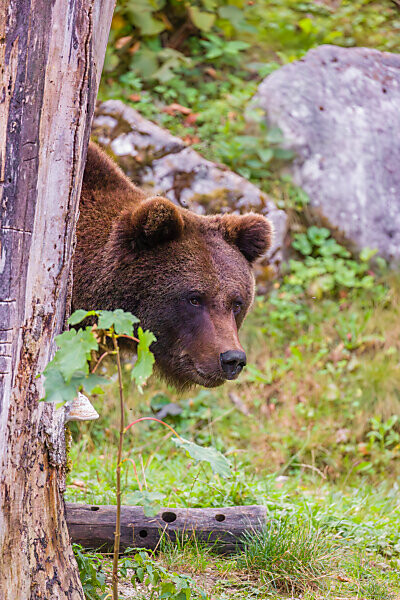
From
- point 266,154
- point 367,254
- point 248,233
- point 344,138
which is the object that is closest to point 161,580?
point 248,233

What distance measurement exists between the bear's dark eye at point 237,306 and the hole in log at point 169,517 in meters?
1.37

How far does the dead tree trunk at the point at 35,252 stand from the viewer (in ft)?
7.68

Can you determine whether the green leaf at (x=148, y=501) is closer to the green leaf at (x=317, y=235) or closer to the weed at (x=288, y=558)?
the weed at (x=288, y=558)

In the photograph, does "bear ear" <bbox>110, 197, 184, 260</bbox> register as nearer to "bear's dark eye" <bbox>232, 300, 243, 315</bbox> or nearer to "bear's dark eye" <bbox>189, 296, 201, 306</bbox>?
"bear's dark eye" <bbox>189, 296, 201, 306</bbox>

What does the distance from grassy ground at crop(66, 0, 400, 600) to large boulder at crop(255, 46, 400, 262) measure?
12.0 inches

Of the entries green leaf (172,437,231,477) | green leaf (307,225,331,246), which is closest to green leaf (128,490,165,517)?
green leaf (172,437,231,477)

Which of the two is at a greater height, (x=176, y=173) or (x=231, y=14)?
(x=231, y=14)

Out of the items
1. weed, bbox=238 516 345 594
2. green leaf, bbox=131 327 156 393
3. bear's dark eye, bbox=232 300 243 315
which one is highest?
green leaf, bbox=131 327 156 393

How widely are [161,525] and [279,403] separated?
398cm

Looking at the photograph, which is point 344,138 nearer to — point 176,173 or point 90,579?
point 176,173

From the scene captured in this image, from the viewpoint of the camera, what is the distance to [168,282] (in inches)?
157

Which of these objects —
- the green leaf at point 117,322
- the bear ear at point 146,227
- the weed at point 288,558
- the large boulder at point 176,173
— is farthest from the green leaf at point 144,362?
the large boulder at point 176,173

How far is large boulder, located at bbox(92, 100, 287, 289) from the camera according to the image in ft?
25.3

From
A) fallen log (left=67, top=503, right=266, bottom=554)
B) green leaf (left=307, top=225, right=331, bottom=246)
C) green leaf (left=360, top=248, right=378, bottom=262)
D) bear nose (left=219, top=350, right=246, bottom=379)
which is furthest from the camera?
green leaf (left=307, top=225, right=331, bottom=246)
